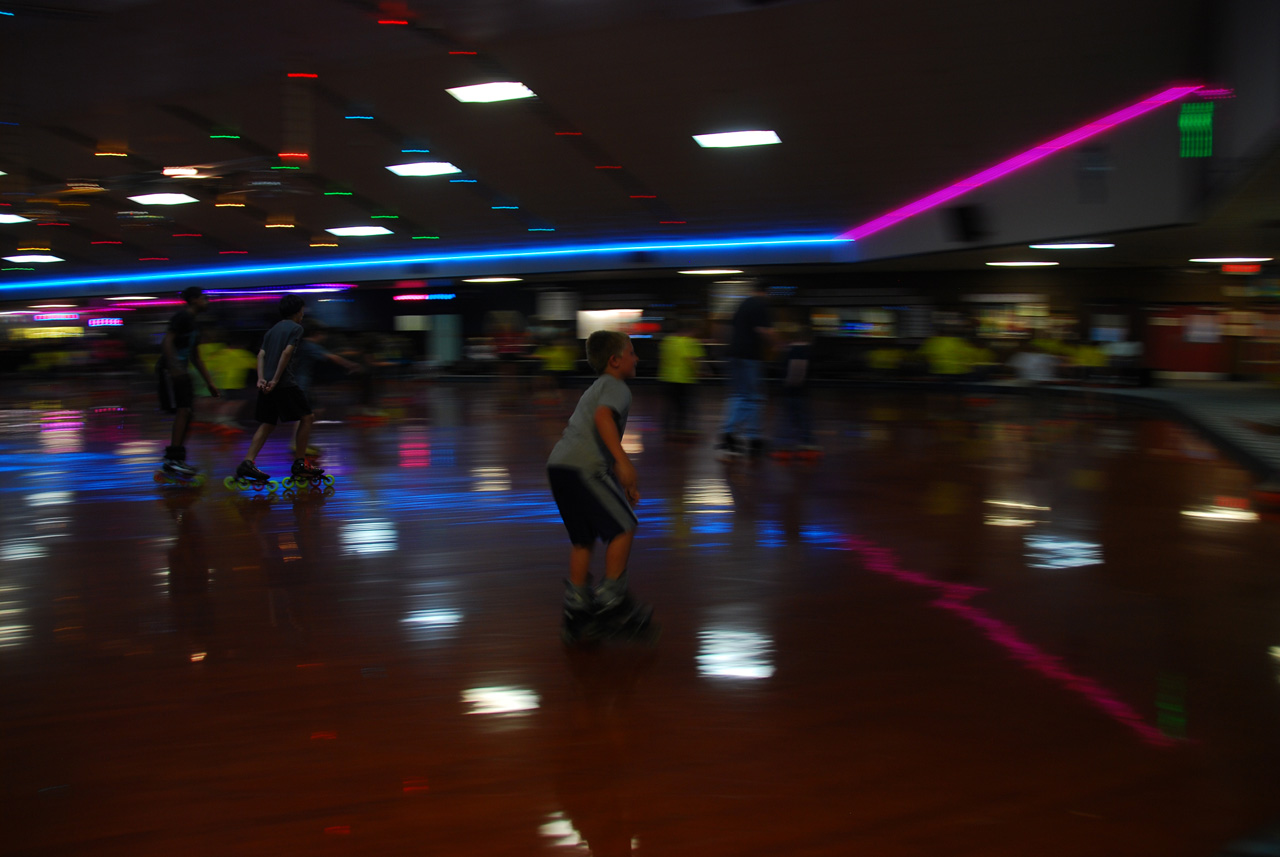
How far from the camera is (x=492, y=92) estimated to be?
13.2 metres

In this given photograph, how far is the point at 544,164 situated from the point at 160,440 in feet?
29.9

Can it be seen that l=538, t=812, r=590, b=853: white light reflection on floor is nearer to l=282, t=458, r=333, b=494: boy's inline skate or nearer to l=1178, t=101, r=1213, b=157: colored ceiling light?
l=282, t=458, r=333, b=494: boy's inline skate

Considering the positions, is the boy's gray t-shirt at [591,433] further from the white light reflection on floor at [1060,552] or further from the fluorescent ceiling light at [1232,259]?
the fluorescent ceiling light at [1232,259]

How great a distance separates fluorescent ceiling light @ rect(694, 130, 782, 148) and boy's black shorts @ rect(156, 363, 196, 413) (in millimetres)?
9997

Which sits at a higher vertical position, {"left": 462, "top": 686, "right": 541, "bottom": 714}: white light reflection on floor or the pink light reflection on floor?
{"left": 462, "top": 686, "right": 541, "bottom": 714}: white light reflection on floor

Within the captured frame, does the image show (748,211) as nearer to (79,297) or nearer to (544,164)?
(544,164)

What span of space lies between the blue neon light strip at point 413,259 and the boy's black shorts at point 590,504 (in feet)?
63.3

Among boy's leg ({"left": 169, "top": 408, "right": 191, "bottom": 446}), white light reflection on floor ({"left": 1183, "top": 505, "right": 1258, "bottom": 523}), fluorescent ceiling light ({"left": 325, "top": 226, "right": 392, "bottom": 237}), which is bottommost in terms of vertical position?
white light reflection on floor ({"left": 1183, "top": 505, "right": 1258, "bottom": 523})

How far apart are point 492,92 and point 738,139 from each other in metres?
4.06

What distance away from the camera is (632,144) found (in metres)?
15.1

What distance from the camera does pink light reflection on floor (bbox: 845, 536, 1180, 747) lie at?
8.29ft

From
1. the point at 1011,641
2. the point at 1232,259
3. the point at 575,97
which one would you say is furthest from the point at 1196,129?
the point at 1011,641

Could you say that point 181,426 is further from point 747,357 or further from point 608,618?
point 608,618

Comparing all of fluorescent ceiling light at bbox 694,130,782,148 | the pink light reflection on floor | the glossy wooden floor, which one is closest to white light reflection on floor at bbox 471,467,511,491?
the glossy wooden floor
